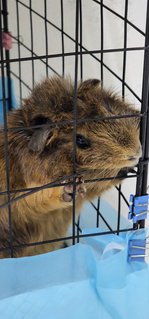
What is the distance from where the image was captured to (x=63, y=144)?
4.18ft

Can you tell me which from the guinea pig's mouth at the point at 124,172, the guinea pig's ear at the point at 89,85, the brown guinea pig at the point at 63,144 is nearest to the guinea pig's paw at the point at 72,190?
the brown guinea pig at the point at 63,144

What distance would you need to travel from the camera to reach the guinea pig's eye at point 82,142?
4.12 ft

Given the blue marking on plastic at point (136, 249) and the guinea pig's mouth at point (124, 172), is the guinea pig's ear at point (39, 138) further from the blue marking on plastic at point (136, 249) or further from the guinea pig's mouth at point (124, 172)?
the blue marking on plastic at point (136, 249)

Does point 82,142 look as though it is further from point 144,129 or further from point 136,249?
point 136,249

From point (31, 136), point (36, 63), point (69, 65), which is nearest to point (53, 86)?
point (31, 136)

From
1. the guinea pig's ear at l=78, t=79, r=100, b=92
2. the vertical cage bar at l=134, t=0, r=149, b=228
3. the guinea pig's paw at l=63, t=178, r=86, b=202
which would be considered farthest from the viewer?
the guinea pig's ear at l=78, t=79, r=100, b=92

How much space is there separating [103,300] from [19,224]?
14.3 inches

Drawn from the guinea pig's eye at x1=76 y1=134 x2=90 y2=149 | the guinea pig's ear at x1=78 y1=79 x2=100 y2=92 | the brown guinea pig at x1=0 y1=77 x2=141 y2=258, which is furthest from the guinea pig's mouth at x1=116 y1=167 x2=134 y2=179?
the guinea pig's ear at x1=78 y1=79 x2=100 y2=92

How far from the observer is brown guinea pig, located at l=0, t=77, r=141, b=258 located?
3.97 ft

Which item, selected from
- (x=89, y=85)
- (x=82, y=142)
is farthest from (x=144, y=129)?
(x=89, y=85)

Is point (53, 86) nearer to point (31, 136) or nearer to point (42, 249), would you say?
point (31, 136)

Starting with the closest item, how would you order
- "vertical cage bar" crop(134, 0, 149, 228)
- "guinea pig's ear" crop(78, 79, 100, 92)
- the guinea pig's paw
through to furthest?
1. "vertical cage bar" crop(134, 0, 149, 228)
2. the guinea pig's paw
3. "guinea pig's ear" crop(78, 79, 100, 92)

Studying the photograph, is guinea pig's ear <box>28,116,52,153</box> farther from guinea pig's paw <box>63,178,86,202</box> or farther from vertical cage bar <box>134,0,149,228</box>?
vertical cage bar <box>134,0,149,228</box>

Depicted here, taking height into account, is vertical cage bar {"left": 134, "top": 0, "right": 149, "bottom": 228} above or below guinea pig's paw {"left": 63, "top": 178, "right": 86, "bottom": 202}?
above
